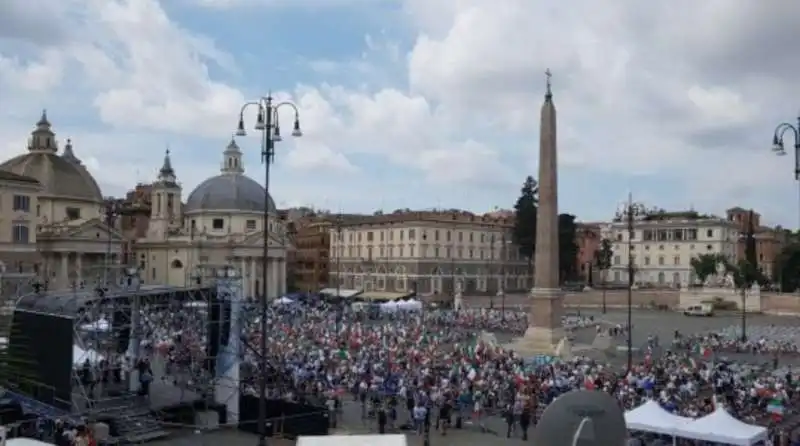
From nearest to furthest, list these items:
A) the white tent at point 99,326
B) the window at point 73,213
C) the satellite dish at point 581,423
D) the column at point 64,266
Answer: the satellite dish at point 581,423, the white tent at point 99,326, the column at point 64,266, the window at point 73,213

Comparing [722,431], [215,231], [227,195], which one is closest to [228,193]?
[227,195]

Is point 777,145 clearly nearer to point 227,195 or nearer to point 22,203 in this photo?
point 22,203

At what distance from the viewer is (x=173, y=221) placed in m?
84.0

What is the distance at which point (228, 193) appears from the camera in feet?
266

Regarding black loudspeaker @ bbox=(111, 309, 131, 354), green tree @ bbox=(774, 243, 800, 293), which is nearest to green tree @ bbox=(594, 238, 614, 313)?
green tree @ bbox=(774, 243, 800, 293)

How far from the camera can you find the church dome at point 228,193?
8069 centimetres

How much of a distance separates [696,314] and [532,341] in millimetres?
37722

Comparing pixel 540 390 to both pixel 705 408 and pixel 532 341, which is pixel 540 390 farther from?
pixel 532 341

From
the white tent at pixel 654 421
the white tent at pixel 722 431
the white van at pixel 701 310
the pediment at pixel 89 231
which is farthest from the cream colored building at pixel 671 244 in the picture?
the white tent at pixel 722 431

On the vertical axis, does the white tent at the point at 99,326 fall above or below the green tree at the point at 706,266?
below

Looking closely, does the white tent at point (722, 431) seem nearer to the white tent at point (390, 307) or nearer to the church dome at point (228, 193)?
the white tent at point (390, 307)

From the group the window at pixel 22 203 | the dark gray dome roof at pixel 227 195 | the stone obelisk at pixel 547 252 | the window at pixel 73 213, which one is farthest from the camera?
the dark gray dome roof at pixel 227 195

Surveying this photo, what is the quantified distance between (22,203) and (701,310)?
5203 cm

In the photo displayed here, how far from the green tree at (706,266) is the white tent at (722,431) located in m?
74.9
